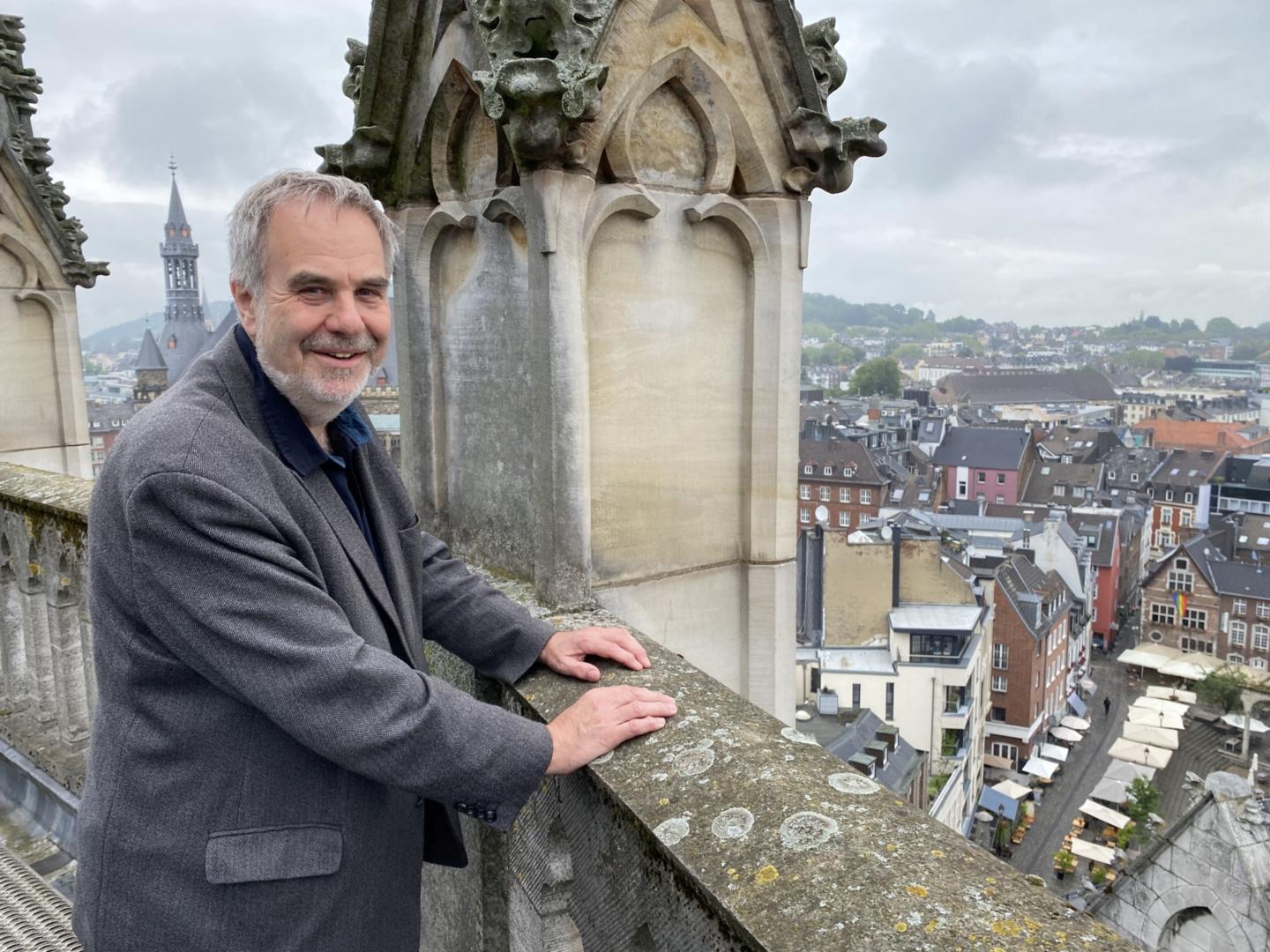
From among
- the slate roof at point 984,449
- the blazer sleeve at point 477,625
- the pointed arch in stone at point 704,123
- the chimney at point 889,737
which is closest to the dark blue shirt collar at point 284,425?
the blazer sleeve at point 477,625

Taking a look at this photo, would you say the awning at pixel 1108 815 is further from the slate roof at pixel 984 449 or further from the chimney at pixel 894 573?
the slate roof at pixel 984 449

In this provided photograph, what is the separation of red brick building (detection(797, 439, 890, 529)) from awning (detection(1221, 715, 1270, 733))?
22.9m

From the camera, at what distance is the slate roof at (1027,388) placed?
125 meters

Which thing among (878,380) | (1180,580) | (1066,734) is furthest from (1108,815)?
(878,380)

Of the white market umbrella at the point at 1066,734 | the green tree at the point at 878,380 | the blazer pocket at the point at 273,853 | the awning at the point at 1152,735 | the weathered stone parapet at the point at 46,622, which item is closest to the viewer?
the blazer pocket at the point at 273,853

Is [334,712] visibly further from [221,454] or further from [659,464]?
[659,464]

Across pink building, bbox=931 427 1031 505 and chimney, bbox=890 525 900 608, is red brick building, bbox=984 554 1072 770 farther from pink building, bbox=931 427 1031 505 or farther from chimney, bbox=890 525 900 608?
pink building, bbox=931 427 1031 505

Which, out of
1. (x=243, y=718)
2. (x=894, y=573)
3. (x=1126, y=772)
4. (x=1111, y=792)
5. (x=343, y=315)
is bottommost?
(x=1126, y=772)

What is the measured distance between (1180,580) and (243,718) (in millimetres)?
56146

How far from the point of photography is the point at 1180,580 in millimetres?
50469

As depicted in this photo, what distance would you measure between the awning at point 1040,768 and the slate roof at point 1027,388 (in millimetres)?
90752

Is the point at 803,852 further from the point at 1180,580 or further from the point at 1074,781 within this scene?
the point at 1180,580

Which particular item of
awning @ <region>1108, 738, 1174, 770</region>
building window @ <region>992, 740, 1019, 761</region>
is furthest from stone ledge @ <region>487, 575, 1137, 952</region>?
building window @ <region>992, 740, 1019, 761</region>

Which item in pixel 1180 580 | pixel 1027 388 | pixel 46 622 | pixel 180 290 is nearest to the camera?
pixel 46 622
